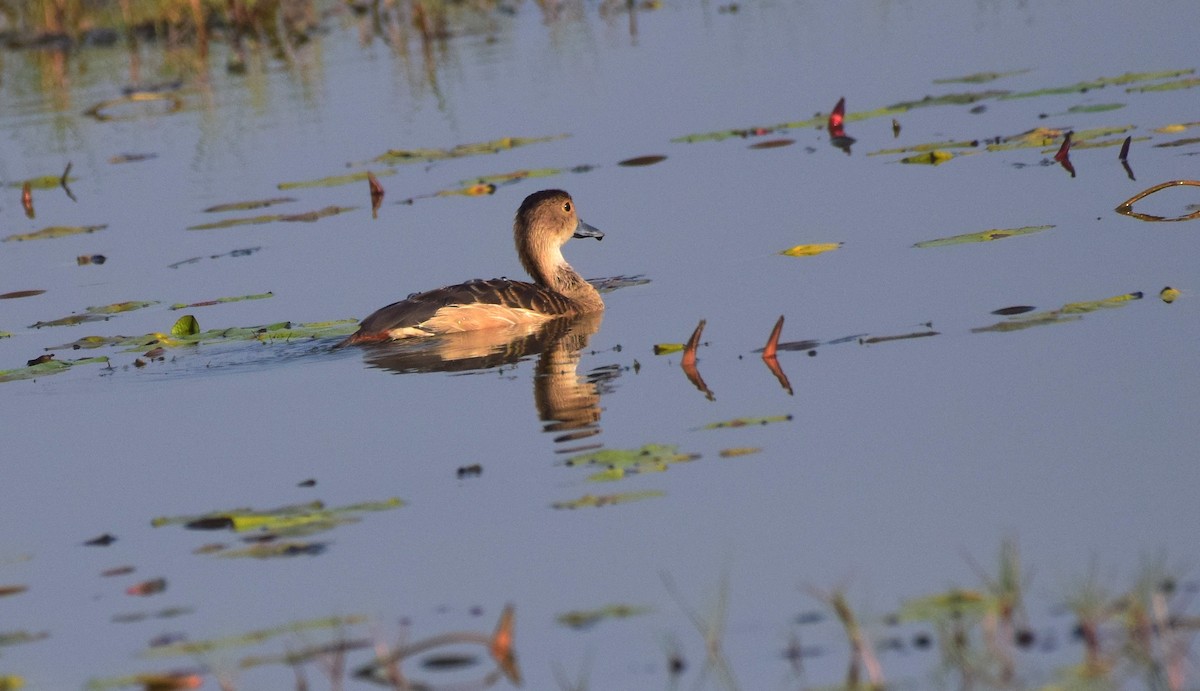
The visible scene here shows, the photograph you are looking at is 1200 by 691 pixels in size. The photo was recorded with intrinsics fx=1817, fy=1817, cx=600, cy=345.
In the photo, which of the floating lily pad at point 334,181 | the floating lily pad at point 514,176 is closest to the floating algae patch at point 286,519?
the floating lily pad at point 514,176

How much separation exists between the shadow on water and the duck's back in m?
0.07

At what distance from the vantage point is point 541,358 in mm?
10477

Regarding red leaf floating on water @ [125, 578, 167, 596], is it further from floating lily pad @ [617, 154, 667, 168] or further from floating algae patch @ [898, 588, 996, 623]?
floating lily pad @ [617, 154, 667, 168]

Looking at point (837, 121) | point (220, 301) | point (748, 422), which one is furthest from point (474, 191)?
point (748, 422)

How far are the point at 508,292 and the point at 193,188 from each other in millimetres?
6892

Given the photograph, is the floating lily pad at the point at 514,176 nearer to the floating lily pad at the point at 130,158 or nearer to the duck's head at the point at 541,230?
the duck's head at the point at 541,230

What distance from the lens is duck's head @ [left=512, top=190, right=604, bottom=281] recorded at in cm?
1238

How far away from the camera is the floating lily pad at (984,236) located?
11.2 m

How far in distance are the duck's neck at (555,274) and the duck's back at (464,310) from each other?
167mm

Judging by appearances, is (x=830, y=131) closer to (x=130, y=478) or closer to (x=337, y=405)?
(x=337, y=405)

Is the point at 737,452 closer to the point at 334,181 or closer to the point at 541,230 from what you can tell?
the point at 541,230

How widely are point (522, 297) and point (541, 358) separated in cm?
97

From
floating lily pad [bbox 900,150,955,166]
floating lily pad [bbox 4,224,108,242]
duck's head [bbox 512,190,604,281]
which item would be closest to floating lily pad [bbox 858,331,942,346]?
duck's head [bbox 512,190,604,281]

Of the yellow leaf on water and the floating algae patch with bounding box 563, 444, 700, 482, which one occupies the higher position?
the yellow leaf on water
